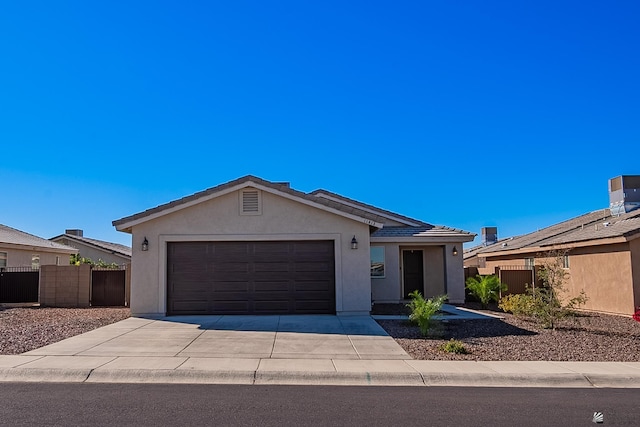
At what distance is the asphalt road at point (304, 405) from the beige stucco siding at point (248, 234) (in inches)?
301

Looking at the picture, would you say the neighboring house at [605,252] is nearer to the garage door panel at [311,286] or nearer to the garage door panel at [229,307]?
the garage door panel at [311,286]

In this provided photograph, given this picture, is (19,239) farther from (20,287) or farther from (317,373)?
(317,373)

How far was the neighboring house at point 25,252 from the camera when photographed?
22.9 meters

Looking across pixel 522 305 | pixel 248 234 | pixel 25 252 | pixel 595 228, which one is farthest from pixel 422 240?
pixel 25 252

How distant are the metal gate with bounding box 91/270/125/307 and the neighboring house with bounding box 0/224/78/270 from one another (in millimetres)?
6247

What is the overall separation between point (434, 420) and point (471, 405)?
0.88 meters

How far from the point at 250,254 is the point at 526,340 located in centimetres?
772

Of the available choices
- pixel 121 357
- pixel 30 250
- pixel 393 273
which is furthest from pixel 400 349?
pixel 30 250

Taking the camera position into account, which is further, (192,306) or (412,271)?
(412,271)

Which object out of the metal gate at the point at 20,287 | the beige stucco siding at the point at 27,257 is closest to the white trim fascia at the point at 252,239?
the metal gate at the point at 20,287

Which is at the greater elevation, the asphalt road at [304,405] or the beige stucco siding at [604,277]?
the beige stucco siding at [604,277]

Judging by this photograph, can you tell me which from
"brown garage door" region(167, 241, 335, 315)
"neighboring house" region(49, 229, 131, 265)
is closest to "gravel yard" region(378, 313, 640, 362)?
"brown garage door" region(167, 241, 335, 315)

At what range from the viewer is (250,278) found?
1515 cm

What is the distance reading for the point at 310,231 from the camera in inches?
599
